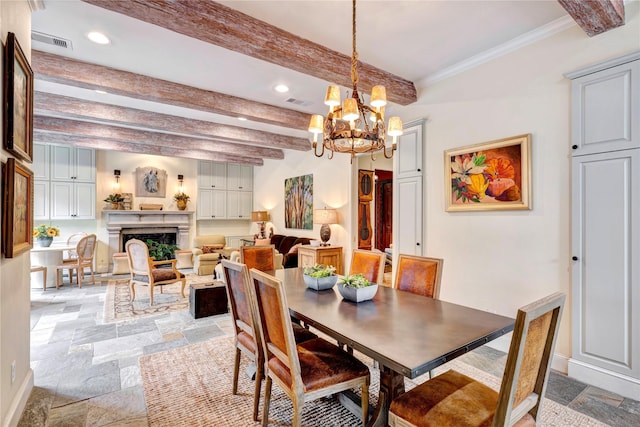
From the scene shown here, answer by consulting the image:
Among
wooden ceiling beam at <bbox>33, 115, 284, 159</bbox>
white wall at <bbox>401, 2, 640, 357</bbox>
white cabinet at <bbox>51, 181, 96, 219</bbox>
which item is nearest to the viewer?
white wall at <bbox>401, 2, 640, 357</bbox>

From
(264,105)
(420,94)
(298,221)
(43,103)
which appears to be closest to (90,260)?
(43,103)

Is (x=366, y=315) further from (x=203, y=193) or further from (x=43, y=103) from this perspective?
(x=203, y=193)

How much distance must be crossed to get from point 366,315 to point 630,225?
209 centimetres

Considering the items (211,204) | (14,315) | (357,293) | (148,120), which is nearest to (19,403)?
(14,315)

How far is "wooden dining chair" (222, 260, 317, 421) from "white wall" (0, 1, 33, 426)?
1.22 meters

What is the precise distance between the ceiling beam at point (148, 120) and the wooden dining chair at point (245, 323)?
12.2 ft

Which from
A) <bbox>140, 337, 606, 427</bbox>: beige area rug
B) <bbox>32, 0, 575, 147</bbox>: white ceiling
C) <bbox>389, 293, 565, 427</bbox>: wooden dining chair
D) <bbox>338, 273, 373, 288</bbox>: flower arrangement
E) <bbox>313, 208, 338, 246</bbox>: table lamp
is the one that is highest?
<bbox>32, 0, 575, 147</bbox>: white ceiling

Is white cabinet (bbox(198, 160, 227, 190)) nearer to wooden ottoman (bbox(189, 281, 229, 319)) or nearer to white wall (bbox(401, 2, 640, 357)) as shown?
wooden ottoman (bbox(189, 281, 229, 319))

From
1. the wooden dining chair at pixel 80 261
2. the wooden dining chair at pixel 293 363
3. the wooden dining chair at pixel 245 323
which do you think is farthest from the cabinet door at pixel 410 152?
the wooden dining chair at pixel 80 261

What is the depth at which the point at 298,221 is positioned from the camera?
23.0 feet

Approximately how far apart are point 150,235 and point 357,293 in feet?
23.9

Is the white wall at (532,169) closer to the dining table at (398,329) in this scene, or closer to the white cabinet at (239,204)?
the dining table at (398,329)

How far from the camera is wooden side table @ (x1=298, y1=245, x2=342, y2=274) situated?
550 centimetres

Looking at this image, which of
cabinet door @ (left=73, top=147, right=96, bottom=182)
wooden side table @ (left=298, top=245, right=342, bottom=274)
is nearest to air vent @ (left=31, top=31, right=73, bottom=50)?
wooden side table @ (left=298, top=245, right=342, bottom=274)
